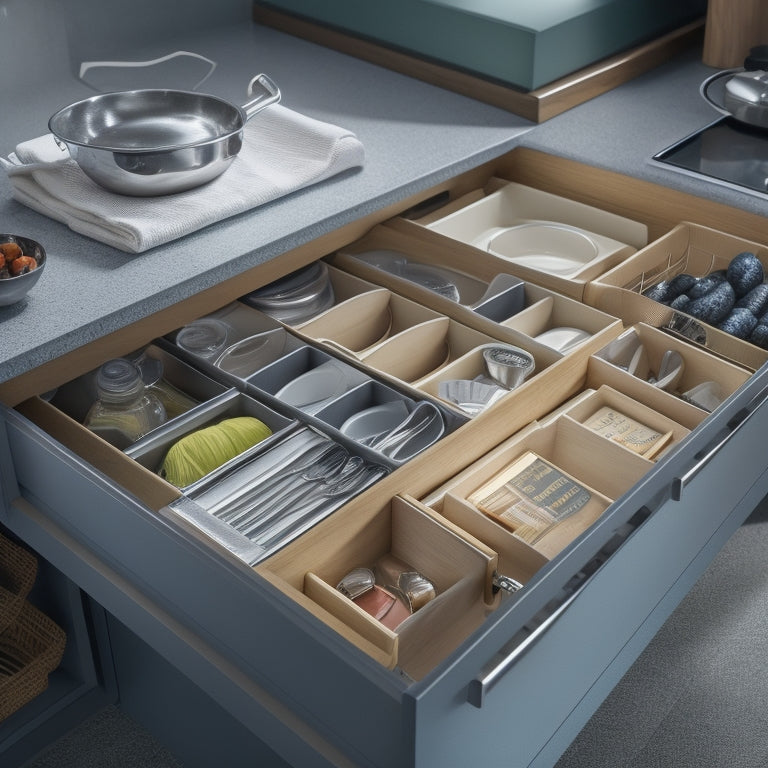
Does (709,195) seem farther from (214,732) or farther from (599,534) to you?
(214,732)

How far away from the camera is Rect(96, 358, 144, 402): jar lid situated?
3.88 feet

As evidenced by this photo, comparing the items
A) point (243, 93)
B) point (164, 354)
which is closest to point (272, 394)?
point (164, 354)

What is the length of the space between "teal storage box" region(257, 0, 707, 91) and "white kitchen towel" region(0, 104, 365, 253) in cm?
39

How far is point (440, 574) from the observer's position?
1077 millimetres

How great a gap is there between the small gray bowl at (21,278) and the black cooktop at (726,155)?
0.99 meters

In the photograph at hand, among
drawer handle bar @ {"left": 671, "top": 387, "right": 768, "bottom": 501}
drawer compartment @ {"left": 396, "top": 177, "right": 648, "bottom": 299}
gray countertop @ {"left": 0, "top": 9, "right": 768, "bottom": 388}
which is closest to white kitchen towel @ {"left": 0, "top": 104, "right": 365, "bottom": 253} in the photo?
gray countertop @ {"left": 0, "top": 9, "right": 768, "bottom": 388}


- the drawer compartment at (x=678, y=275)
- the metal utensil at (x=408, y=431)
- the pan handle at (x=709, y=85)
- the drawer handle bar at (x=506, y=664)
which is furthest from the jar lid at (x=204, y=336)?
the pan handle at (x=709, y=85)

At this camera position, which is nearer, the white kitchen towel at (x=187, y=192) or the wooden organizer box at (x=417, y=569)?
the wooden organizer box at (x=417, y=569)

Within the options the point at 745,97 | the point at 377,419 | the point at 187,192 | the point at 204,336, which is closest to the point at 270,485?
the point at 377,419

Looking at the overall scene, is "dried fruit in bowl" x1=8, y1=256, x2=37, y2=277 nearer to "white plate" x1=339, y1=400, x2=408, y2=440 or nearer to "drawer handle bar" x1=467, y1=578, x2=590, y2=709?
"white plate" x1=339, y1=400, x2=408, y2=440

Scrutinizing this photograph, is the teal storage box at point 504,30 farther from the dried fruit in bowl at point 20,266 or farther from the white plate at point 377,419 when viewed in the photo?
the dried fruit in bowl at point 20,266

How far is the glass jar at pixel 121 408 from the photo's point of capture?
1186mm

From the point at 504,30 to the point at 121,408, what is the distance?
95cm

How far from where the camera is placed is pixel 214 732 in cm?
127
